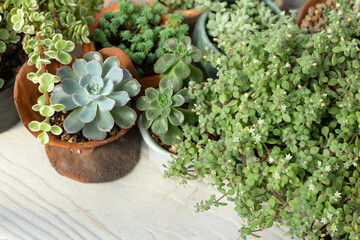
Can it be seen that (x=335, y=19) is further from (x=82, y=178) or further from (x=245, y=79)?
(x=82, y=178)

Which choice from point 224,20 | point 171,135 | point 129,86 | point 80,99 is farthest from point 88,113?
point 224,20

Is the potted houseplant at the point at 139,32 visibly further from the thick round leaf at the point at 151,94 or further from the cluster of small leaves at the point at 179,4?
the thick round leaf at the point at 151,94

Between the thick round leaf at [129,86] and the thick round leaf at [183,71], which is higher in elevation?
the thick round leaf at [183,71]

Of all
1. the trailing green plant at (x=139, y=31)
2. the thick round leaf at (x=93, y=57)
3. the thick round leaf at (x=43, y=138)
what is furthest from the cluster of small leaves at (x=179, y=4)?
the thick round leaf at (x=43, y=138)

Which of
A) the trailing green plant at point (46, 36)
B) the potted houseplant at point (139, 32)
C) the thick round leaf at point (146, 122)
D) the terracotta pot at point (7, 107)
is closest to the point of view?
Result: the trailing green plant at point (46, 36)

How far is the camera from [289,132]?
105cm

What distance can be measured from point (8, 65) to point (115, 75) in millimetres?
465

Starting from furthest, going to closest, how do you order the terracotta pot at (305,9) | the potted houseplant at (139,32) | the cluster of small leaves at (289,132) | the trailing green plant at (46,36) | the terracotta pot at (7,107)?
the terracotta pot at (305,9), the potted houseplant at (139,32), the terracotta pot at (7,107), the trailing green plant at (46,36), the cluster of small leaves at (289,132)

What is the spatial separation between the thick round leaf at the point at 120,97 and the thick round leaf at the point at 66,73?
0.46ft

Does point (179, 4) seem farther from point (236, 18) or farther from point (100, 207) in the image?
point (100, 207)

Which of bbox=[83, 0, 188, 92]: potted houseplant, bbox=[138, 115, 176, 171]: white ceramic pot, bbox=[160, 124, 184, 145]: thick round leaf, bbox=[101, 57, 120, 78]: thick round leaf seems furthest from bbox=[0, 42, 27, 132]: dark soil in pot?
bbox=[160, 124, 184, 145]: thick round leaf

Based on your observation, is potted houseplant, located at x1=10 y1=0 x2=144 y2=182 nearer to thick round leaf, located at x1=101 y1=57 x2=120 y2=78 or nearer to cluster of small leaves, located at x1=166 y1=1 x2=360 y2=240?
thick round leaf, located at x1=101 y1=57 x2=120 y2=78

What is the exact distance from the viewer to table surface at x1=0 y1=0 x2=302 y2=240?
1.27 metres

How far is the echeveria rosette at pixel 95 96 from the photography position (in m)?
1.16
